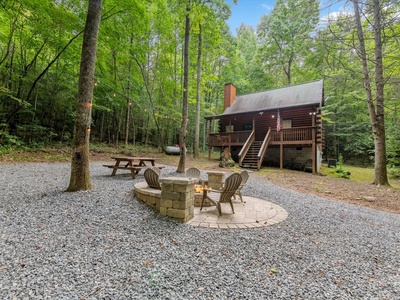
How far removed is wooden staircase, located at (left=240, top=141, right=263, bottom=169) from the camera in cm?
1141

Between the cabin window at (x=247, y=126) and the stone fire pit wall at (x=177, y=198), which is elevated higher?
the cabin window at (x=247, y=126)

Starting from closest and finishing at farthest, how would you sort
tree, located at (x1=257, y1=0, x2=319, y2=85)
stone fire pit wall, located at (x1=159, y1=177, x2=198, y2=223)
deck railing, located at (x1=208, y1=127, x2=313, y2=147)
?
stone fire pit wall, located at (x1=159, y1=177, x2=198, y2=223) < deck railing, located at (x1=208, y1=127, x2=313, y2=147) < tree, located at (x1=257, y1=0, x2=319, y2=85)

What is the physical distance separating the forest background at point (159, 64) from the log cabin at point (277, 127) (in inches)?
73.6

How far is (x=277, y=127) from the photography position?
12.1 metres

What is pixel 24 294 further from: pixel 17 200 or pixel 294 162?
pixel 294 162

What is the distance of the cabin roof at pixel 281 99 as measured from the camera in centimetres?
1276

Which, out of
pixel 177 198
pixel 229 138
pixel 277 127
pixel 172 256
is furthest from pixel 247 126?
pixel 172 256

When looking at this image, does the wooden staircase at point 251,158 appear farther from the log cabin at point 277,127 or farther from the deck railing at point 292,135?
the deck railing at point 292,135

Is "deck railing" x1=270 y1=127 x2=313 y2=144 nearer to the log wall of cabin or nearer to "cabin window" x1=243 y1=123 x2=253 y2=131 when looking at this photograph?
the log wall of cabin

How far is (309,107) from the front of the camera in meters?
12.2

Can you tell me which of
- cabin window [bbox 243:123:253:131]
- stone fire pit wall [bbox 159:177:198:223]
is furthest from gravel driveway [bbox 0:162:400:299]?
cabin window [bbox 243:123:253:131]

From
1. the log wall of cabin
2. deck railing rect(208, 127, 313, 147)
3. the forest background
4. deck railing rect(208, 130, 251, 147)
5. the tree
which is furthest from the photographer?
the tree

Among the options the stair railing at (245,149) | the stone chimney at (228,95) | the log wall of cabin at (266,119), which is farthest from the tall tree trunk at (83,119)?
the stone chimney at (228,95)

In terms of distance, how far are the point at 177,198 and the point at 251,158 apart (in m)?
9.38
